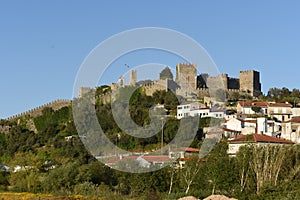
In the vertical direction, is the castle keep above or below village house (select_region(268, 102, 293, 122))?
above

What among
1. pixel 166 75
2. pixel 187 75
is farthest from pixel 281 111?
pixel 187 75

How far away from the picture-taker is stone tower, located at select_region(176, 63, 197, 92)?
6412cm

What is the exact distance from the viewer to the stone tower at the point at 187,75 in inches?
2525

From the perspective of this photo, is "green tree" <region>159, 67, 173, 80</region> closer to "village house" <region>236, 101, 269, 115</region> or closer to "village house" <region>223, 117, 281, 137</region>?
"village house" <region>236, 101, 269, 115</region>

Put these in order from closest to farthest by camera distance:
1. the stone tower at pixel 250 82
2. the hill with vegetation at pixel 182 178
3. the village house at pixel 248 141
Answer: the hill with vegetation at pixel 182 178, the village house at pixel 248 141, the stone tower at pixel 250 82

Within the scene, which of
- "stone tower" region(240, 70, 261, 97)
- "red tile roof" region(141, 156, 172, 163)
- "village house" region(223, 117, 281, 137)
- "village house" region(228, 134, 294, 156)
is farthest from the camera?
"stone tower" region(240, 70, 261, 97)

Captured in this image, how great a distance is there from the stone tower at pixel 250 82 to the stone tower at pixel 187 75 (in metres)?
5.87

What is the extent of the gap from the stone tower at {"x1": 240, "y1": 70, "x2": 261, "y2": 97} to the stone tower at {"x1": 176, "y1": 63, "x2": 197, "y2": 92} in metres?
5.87

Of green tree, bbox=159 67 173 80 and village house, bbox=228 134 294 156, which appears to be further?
green tree, bbox=159 67 173 80

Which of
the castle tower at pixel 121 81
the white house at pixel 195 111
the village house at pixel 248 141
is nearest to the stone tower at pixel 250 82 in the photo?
the castle tower at pixel 121 81

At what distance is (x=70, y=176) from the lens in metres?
29.3

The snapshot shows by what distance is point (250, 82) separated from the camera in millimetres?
68188

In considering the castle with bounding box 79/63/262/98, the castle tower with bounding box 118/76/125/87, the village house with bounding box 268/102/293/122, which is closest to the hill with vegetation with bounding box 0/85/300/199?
the village house with bounding box 268/102/293/122

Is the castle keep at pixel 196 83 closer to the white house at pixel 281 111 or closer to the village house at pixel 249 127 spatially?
the white house at pixel 281 111
